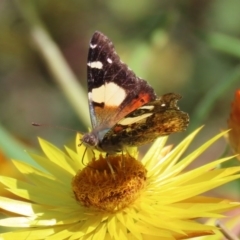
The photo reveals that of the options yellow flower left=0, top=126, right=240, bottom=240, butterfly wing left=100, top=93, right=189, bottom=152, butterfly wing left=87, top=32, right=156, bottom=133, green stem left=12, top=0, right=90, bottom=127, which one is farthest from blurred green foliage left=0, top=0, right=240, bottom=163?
butterfly wing left=100, top=93, right=189, bottom=152

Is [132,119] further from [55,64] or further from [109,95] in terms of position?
[55,64]

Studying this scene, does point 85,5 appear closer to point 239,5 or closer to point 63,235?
point 239,5

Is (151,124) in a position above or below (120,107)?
below

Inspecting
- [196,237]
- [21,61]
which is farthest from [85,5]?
[196,237]

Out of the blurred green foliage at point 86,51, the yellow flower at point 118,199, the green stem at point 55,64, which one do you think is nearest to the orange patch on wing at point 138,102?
the yellow flower at point 118,199

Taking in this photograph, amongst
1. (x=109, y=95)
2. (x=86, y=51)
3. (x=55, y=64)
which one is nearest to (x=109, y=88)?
(x=109, y=95)
